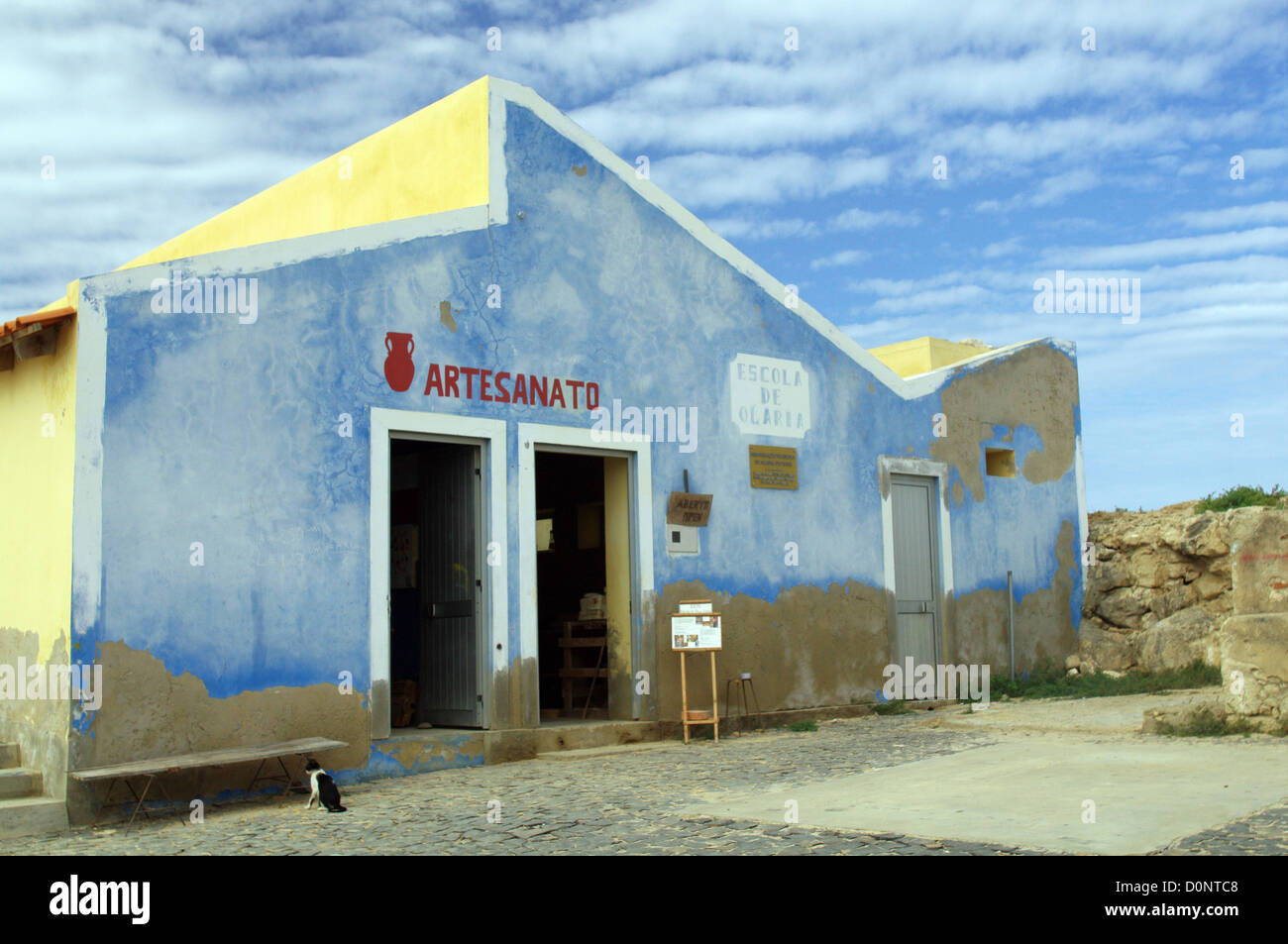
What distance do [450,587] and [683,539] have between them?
233 centimetres

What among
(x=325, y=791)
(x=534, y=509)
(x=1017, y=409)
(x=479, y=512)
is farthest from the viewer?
(x=1017, y=409)

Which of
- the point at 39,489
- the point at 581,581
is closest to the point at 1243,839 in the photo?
the point at 39,489

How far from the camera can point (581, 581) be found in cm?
1502

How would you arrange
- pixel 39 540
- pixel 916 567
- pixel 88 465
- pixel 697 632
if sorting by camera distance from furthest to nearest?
1. pixel 916 567
2. pixel 697 632
3. pixel 39 540
4. pixel 88 465

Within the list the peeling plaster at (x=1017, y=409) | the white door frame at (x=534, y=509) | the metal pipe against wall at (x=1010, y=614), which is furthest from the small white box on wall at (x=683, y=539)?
the metal pipe against wall at (x=1010, y=614)

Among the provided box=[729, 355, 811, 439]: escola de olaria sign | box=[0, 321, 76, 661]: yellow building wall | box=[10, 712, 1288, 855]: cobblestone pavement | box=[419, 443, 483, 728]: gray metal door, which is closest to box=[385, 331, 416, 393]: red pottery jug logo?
box=[419, 443, 483, 728]: gray metal door

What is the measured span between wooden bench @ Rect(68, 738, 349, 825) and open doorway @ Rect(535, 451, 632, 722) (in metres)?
3.47

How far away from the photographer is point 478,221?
413 inches

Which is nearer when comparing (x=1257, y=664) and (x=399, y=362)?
(x=1257, y=664)

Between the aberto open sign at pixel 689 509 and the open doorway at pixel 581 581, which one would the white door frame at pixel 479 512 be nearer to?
the open doorway at pixel 581 581

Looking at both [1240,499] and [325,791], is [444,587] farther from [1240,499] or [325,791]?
[1240,499]

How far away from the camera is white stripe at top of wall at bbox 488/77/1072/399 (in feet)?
35.1

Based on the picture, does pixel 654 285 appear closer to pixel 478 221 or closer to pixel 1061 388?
pixel 478 221

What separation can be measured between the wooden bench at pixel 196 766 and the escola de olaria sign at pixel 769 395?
18.1 feet
